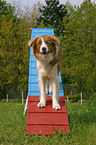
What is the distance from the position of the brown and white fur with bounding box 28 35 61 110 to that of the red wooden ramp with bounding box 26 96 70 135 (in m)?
0.13

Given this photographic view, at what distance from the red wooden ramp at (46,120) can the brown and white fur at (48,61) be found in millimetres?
130

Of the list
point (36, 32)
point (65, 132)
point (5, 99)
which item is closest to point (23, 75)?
point (5, 99)

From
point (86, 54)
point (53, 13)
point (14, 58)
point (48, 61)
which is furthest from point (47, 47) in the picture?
point (53, 13)

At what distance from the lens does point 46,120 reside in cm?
454

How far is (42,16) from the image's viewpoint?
23.1 metres

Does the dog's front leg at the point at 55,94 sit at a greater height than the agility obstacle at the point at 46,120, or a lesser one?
greater

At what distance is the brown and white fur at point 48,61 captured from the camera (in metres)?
4.38

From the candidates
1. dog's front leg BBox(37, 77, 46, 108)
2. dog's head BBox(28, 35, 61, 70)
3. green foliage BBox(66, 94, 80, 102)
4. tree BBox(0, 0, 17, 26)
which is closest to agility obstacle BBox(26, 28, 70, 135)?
dog's front leg BBox(37, 77, 46, 108)

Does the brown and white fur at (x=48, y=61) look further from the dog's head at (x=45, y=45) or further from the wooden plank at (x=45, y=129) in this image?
the wooden plank at (x=45, y=129)

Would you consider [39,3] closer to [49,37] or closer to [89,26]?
[89,26]

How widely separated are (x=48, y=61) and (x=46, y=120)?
4.09 ft

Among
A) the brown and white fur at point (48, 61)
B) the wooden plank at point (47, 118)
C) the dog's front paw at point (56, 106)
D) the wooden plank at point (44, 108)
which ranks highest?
the brown and white fur at point (48, 61)

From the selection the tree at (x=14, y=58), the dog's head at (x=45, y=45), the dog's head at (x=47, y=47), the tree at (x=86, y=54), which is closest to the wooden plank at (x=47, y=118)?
the dog's head at (x=47, y=47)

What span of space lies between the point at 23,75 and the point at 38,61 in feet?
35.7
